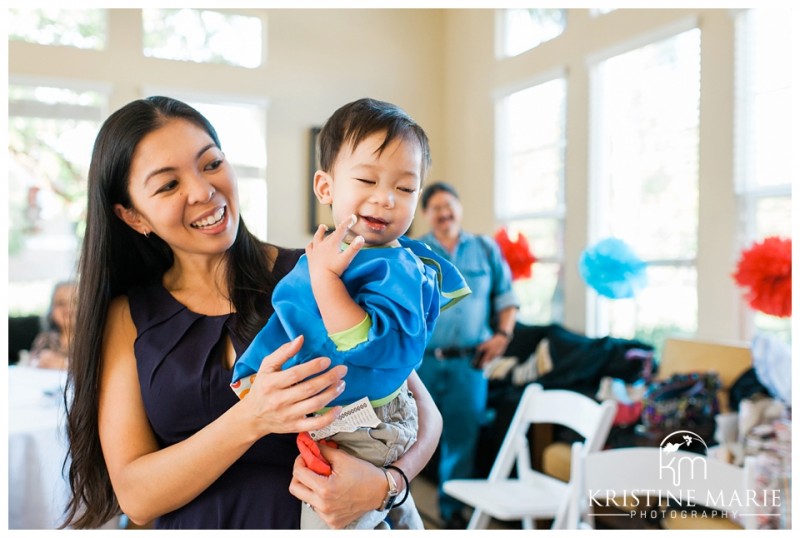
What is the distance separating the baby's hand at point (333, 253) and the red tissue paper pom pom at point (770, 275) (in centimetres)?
219

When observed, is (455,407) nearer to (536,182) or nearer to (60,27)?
(536,182)

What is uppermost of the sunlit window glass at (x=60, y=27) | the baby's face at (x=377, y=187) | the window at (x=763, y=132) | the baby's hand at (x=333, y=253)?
the sunlit window glass at (x=60, y=27)

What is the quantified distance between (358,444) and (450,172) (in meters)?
5.70

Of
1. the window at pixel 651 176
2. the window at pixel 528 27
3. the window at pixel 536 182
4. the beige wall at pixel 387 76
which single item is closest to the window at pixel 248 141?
the beige wall at pixel 387 76

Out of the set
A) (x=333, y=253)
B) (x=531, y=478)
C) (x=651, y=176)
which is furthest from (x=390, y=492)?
(x=651, y=176)

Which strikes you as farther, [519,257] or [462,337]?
[519,257]

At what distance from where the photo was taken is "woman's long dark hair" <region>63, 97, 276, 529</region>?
3.52ft

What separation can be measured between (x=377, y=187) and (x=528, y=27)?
5177 millimetres

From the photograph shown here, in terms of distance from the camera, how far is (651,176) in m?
4.61

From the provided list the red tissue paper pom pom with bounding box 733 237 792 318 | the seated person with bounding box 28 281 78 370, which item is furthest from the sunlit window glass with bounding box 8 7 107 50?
the red tissue paper pom pom with bounding box 733 237 792 318

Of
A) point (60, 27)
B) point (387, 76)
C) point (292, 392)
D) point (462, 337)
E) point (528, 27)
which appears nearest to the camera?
point (292, 392)

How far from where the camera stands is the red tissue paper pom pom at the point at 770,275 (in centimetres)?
262

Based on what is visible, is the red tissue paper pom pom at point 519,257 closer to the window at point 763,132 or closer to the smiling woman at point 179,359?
the window at point 763,132

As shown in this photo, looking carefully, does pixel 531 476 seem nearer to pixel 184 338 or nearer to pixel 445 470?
pixel 445 470
